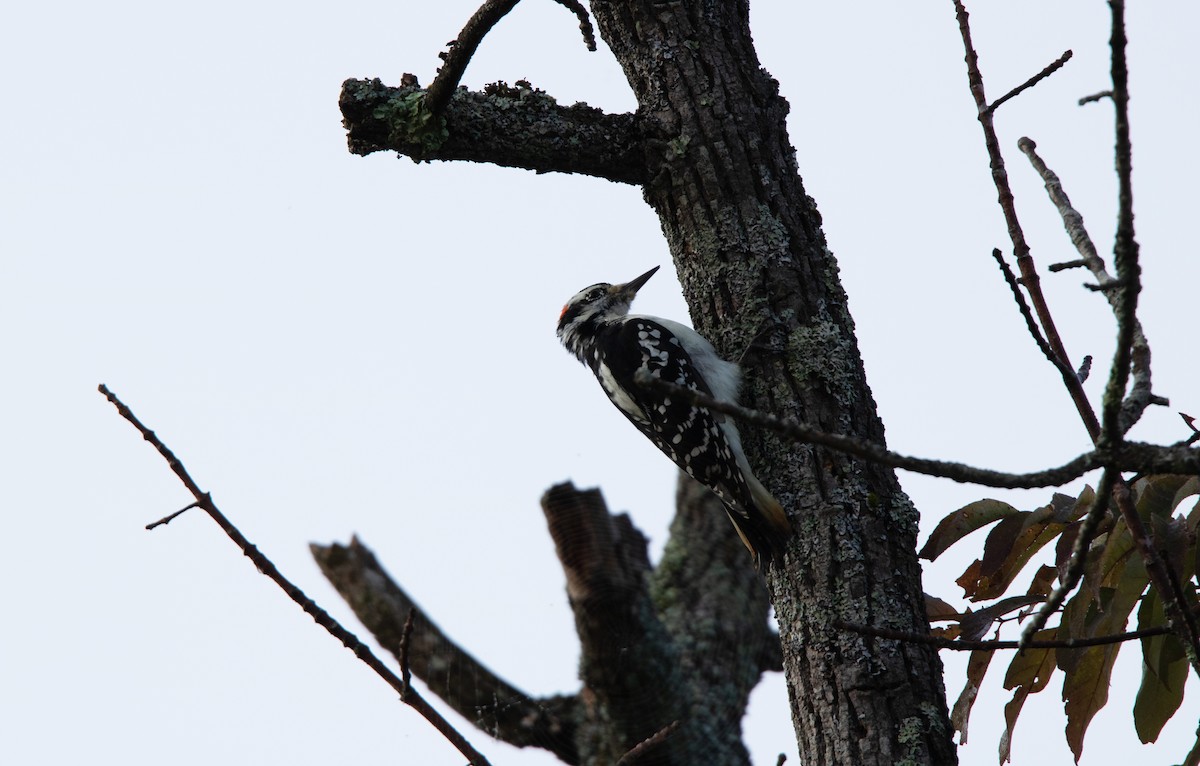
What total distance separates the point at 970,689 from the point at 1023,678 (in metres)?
0.11

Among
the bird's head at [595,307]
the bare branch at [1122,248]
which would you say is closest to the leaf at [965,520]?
the bare branch at [1122,248]

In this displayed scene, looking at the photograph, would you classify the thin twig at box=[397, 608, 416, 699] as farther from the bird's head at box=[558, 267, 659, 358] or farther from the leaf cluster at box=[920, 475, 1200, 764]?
the bird's head at box=[558, 267, 659, 358]

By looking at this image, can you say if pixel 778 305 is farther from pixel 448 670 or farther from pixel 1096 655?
pixel 448 670

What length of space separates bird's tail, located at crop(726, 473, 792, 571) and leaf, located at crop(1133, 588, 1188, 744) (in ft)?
2.73

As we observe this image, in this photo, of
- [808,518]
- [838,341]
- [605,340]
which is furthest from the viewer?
[605,340]

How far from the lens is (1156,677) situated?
2299 mm

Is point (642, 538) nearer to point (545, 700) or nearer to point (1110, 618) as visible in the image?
point (545, 700)

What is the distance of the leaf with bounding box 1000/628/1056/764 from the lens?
2479mm

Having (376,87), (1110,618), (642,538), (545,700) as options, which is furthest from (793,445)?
(545,700)

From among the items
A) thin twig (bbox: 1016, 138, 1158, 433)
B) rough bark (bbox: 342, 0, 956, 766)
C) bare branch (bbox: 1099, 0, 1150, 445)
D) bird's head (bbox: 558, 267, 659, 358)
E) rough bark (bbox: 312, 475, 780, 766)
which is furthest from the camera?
rough bark (bbox: 312, 475, 780, 766)

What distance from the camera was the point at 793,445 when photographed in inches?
118

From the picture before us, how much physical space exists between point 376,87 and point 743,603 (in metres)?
5.09

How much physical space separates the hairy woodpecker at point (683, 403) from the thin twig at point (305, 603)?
1433 mm

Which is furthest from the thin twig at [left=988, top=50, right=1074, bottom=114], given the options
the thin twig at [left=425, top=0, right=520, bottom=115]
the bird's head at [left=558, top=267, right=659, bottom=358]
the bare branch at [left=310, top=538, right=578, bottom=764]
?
the bare branch at [left=310, top=538, right=578, bottom=764]
